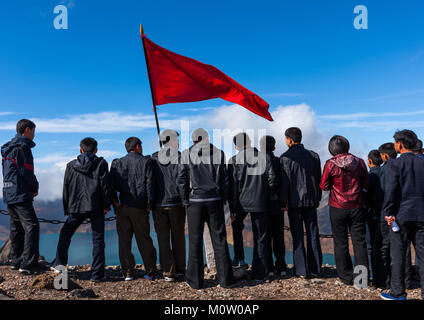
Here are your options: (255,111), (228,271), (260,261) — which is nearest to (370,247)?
(260,261)

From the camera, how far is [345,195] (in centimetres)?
458

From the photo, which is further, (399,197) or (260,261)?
(260,261)

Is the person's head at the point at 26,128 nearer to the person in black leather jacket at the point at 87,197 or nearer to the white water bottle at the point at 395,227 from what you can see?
the person in black leather jacket at the point at 87,197

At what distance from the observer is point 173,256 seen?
204 inches

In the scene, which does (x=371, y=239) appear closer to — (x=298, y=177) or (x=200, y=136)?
(x=298, y=177)

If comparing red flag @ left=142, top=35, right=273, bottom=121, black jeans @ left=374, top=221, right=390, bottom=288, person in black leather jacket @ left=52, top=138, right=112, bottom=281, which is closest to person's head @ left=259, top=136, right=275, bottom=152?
red flag @ left=142, top=35, right=273, bottom=121

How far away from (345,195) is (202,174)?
6.88 feet

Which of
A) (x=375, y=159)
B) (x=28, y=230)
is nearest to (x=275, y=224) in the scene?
(x=375, y=159)

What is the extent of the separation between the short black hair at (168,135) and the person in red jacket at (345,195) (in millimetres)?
2379

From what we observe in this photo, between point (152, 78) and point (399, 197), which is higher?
point (152, 78)

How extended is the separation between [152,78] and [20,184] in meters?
2.81

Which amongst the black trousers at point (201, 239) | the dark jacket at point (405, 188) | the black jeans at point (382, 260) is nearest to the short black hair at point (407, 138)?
the dark jacket at point (405, 188)

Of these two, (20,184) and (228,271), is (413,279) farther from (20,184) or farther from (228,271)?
(20,184)

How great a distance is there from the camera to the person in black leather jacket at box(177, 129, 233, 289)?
461 centimetres
